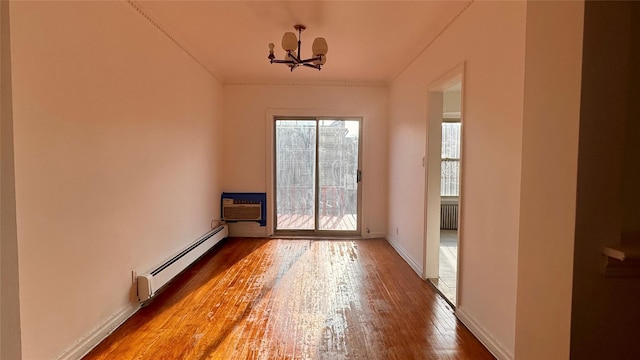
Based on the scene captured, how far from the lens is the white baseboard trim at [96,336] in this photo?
80.0 inches

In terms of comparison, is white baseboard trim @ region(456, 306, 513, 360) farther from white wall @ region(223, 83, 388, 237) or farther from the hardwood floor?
white wall @ region(223, 83, 388, 237)

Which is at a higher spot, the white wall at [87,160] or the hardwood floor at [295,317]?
the white wall at [87,160]

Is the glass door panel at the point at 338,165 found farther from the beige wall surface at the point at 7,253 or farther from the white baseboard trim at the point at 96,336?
the beige wall surface at the point at 7,253

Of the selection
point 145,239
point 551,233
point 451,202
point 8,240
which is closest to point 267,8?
point 145,239

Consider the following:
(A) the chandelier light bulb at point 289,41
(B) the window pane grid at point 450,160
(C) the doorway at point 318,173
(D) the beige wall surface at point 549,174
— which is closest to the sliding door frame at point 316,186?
(C) the doorway at point 318,173

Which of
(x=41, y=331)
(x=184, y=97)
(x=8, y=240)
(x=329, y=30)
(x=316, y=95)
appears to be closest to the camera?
(x=8, y=240)

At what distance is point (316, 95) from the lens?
5508 mm

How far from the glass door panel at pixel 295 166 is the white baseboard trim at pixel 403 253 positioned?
1.41 m

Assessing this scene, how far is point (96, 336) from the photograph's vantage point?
2268mm

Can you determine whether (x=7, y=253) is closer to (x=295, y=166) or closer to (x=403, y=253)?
(x=403, y=253)

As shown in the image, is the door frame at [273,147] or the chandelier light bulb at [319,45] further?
the door frame at [273,147]

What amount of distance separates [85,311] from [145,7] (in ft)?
8.10

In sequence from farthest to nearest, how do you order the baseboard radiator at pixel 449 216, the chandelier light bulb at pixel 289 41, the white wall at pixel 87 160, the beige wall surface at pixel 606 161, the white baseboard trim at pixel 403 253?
the baseboard radiator at pixel 449 216 → the white baseboard trim at pixel 403 253 → the chandelier light bulb at pixel 289 41 → the white wall at pixel 87 160 → the beige wall surface at pixel 606 161

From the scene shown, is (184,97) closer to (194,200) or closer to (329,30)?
(194,200)
